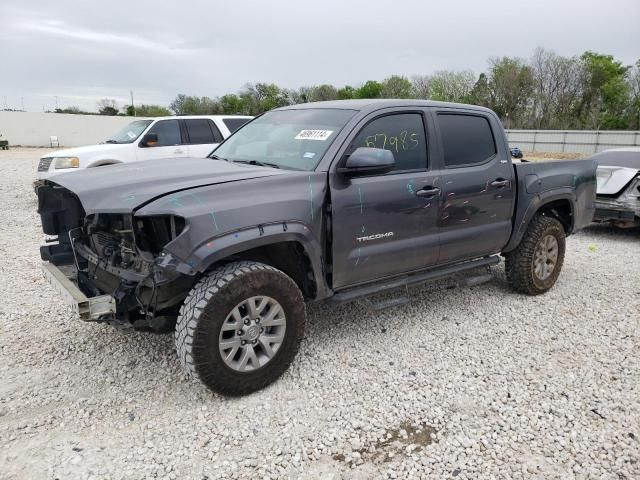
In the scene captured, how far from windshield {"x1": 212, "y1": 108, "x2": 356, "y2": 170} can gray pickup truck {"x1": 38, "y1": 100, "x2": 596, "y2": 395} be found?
0.05ft

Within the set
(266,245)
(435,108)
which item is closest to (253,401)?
(266,245)

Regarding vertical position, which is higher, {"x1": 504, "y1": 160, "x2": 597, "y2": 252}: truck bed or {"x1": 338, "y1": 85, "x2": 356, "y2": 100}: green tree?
{"x1": 338, "y1": 85, "x2": 356, "y2": 100}: green tree

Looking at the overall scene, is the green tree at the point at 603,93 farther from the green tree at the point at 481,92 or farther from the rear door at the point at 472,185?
the rear door at the point at 472,185

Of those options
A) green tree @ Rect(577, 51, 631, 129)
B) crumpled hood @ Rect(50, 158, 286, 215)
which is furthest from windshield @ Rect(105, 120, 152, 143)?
green tree @ Rect(577, 51, 631, 129)

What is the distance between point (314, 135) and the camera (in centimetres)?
383

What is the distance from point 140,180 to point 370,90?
7829 centimetres

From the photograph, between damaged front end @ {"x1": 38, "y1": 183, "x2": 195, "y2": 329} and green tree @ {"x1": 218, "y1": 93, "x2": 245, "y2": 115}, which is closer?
damaged front end @ {"x1": 38, "y1": 183, "x2": 195, "y2": 329}

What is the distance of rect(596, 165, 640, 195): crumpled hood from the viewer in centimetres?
787

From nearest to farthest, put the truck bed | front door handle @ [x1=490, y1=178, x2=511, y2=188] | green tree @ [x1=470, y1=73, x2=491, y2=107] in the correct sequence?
front door handle @ [x1=490, y1=178, x2=511, y2=188]
the truck bed
green tree @ [x1=470, y1=73, x2=491, y2=107]

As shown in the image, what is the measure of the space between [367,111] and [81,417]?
287 centimetres

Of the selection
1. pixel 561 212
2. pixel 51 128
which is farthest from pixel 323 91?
pixel 561 212

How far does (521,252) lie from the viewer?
5.07 m

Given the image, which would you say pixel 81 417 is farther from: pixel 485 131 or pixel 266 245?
pixel 485 131

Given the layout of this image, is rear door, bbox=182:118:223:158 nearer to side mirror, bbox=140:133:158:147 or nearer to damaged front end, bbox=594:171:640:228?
side mirror, bbox=140:133:158:147
